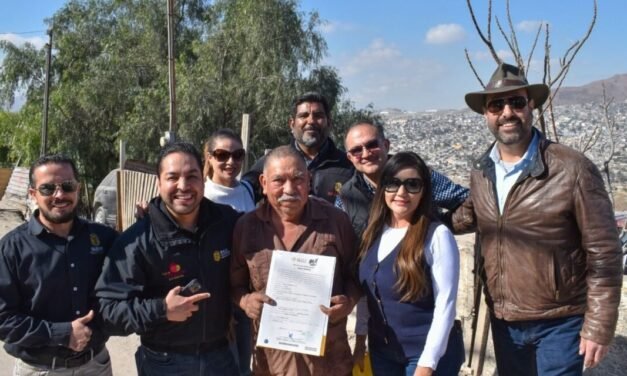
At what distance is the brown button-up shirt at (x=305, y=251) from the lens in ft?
8.44

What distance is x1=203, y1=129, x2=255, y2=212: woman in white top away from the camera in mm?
3719

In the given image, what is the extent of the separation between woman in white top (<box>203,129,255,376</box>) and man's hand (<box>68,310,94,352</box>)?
1.20 meters

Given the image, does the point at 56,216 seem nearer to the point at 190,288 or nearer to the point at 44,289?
the point at 44,289

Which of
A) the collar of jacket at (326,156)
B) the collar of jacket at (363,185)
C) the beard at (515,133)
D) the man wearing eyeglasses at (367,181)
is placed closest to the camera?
the beard at (515,133)

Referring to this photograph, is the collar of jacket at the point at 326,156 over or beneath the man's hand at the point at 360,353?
over

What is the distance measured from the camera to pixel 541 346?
9.29ft

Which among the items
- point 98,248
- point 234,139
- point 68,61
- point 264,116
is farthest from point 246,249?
point 68,61

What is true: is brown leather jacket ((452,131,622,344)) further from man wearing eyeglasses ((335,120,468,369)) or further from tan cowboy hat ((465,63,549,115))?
man wearing eyeglasses ((335,120,468,369))

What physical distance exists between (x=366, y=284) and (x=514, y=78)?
1.34 meters

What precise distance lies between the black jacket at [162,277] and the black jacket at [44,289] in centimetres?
19

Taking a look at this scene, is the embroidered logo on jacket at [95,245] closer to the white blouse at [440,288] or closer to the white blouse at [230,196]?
the white blouse at [230,196]

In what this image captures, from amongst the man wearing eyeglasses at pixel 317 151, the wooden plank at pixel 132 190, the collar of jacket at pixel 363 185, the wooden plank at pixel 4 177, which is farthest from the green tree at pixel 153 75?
the collar of jacket at pixel 363 185


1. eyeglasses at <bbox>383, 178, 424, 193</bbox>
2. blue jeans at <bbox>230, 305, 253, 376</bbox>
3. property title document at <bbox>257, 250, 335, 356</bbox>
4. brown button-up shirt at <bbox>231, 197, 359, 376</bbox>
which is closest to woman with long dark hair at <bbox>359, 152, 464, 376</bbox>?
eyeglasses at <bbox>383, 178, 424, 193</bbox>

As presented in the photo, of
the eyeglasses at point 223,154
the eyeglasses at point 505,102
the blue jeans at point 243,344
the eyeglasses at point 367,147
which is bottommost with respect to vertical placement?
the blue jeans at point 243,344
